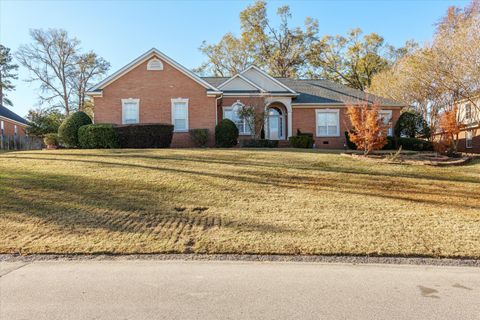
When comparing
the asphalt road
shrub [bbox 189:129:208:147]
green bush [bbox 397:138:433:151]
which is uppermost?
shrub [bbox 189:129:208:147]

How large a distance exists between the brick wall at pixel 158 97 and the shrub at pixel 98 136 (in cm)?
227

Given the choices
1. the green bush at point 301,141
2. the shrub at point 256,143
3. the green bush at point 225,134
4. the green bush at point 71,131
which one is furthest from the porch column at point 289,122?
the green bush at point 71,131

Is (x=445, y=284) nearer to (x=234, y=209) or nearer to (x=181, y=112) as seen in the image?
(x=234, y=209)

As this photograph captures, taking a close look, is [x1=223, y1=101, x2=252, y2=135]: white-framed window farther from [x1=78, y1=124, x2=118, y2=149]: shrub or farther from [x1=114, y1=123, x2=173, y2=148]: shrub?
[x1=78, y1=124, x2=118, y2=149]: shrub

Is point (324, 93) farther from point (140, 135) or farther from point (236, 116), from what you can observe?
point (140, 135)

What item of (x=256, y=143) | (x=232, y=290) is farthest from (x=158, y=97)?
(x=232, y=290)

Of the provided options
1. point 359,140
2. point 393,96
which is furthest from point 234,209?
point 393,96

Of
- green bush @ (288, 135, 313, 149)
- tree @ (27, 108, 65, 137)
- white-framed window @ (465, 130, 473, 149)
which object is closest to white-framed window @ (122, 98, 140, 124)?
green bush @ (288, 135, 313, 149)

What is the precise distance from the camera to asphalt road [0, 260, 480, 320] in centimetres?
391

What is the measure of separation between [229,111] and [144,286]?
775 inches

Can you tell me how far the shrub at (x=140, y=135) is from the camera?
773 inches

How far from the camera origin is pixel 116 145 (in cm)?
1964

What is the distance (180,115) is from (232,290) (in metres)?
18.4

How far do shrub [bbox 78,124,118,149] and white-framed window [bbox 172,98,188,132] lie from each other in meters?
3.88
